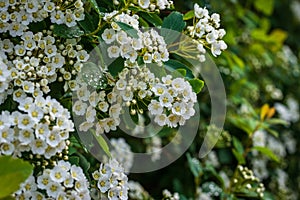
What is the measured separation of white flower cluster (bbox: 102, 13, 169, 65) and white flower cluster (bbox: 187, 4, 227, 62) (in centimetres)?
10

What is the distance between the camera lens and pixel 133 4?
1308 millimetres

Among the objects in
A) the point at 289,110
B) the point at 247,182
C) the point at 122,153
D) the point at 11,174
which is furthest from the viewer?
the point at 289,110

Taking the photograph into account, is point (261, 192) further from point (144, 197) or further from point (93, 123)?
point (93, 123)

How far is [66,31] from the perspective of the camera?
1.27 metres

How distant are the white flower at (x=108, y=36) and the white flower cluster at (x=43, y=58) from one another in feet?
0.20

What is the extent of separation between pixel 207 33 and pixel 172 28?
0.32 feet

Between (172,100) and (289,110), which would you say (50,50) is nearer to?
(172,100)

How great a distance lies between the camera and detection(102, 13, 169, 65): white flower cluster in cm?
123

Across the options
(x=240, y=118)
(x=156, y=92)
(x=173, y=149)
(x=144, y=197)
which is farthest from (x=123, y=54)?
(x=240, y=118)

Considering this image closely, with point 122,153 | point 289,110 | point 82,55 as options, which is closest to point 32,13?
point 82,55

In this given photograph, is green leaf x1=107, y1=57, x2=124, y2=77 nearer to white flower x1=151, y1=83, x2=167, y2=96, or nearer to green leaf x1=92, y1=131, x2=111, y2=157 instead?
white flower x1=151, y1=83, x2=167, y2=96

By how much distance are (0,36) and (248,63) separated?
1.71m

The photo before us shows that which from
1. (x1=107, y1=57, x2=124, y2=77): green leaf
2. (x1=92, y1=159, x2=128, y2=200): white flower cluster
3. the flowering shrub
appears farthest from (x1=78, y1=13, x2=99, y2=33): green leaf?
(x1=92, y1=159, x2=128, y2=200): white flower cluster

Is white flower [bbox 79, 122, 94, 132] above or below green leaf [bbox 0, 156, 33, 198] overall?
below
